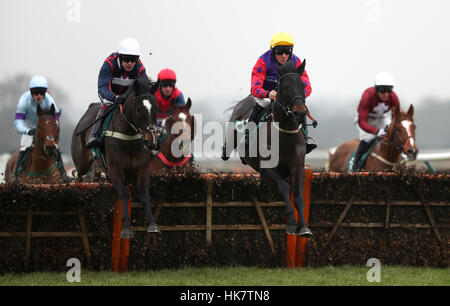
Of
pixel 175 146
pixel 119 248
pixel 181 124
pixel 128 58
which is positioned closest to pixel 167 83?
pixel 181 124

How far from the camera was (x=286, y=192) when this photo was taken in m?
7.97

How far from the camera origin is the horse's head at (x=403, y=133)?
10.9 m

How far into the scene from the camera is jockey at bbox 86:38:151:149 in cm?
864

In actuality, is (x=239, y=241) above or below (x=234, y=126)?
below

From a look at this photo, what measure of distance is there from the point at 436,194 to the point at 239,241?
2518 millimetres

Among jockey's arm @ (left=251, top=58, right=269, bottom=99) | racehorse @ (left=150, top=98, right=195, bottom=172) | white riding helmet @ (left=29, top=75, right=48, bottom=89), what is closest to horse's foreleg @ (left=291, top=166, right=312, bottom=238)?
jockey's arm @ (left=251, top=58, right=269, bottom=99)

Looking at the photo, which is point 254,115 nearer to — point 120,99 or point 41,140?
point 120,99

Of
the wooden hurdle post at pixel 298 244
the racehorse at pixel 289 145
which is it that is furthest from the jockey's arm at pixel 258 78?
the wooden hurdle post at pixel 298 244

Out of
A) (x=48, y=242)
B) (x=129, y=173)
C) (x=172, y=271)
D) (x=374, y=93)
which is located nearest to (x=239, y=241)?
(x=172, y=271)

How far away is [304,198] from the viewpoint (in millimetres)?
8594

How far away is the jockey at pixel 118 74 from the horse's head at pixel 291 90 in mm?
1894

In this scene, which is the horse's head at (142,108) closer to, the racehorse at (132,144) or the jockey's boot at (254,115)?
the racehorse at (132,144)

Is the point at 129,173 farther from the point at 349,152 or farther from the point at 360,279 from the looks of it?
the point at 349,152

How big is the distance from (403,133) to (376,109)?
108 centimetres
